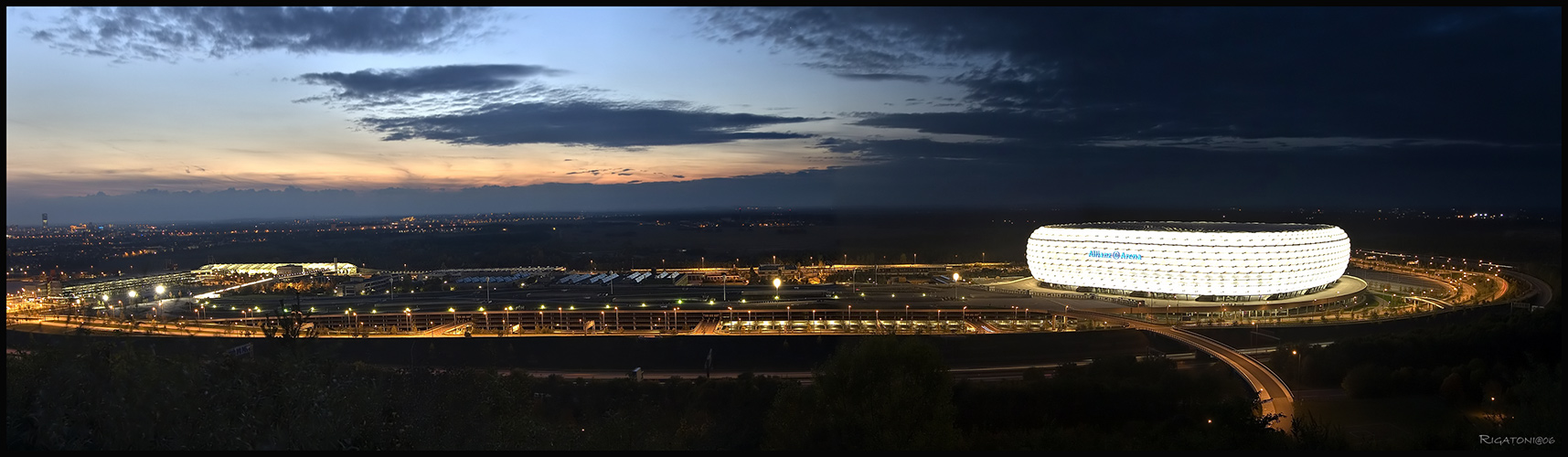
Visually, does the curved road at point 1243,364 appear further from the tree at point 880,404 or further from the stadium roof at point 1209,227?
the stadium roof at point 1209,227

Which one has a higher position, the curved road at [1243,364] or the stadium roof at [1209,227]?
the stadium roof at [1209,227]

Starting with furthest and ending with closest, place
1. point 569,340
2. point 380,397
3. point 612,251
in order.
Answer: point 612,251 < point 569,340 < point 380,397

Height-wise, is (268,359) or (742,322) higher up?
(268,359)

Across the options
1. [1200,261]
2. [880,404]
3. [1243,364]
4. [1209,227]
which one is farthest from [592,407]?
[1209,227]

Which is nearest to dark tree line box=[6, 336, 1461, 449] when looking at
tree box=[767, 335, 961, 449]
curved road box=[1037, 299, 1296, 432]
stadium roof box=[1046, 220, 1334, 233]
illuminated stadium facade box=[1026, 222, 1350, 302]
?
tree box=[767, 335, 961, 449]

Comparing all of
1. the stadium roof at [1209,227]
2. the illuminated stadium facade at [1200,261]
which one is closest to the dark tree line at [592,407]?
the illuminated stadium facade at [1200,261]

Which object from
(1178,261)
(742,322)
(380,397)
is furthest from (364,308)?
(1178,261)

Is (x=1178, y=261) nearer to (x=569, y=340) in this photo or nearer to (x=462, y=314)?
(x=569, y=340)

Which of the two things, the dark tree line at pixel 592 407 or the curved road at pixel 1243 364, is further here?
the curved road at pixel 1243 364

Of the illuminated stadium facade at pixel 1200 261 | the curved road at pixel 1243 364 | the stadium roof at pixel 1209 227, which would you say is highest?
the stadium roof at pixel 1209 227
